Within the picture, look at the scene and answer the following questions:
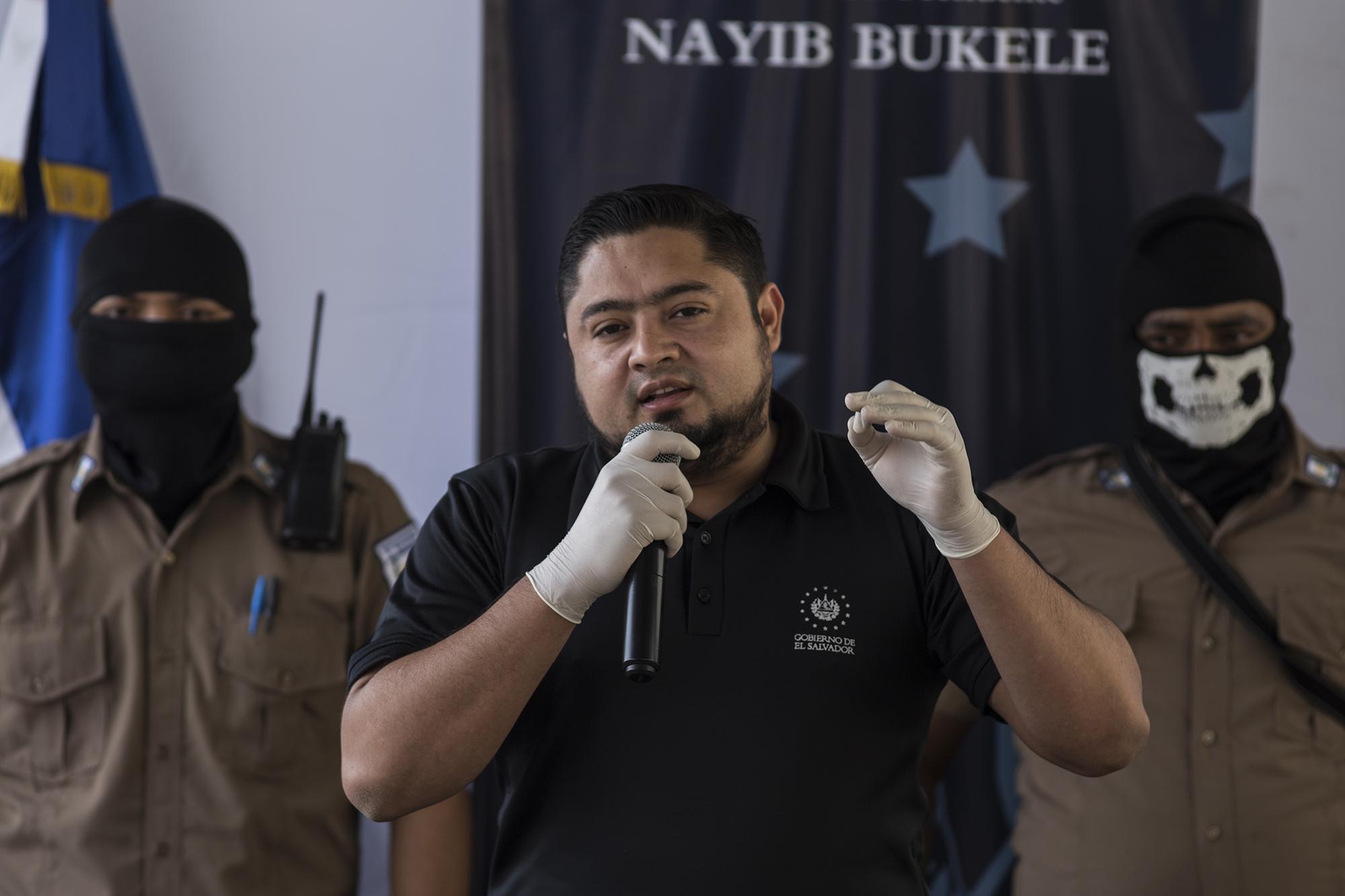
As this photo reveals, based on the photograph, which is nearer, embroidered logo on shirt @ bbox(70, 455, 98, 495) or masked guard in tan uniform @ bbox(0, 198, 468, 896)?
masked guard in tan uniform @ bbox(0, 198, 468, 896)

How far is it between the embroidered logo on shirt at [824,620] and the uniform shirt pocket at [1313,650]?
49.7 inches

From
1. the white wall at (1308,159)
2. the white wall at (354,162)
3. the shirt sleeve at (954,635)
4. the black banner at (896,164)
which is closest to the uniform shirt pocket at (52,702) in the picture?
the white wall at (354,162)

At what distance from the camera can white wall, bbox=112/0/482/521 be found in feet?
9.70

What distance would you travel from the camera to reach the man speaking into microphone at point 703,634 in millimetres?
1436

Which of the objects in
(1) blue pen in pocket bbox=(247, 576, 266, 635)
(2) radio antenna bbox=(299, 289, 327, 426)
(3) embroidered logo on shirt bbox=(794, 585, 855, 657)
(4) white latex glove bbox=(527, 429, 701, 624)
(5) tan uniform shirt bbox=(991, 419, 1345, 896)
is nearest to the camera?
(4) white latex glove bbox=(527, 429, 701, 624)

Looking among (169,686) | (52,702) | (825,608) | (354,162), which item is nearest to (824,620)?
(825,608)

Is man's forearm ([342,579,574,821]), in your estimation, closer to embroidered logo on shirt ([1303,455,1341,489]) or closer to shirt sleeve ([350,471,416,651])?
shirt sleeve ([350,471,416,651])

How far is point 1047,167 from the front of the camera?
288 centimetres

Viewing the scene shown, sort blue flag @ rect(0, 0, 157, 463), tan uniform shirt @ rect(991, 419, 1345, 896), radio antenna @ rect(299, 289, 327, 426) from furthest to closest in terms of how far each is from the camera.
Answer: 1. blue flag @ rect(0, 0, 157, 463)
2. radio antenna @ rect(299, 289, 327, 426)
3. tan uniform shirt @ rect(991, 419, 1345, 896)

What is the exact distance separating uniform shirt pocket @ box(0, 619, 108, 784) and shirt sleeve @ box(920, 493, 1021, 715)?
163cm

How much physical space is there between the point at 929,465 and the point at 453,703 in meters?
0.61

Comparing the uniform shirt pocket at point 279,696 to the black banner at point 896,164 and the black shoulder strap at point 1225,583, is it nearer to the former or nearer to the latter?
the black banner at point 896,164

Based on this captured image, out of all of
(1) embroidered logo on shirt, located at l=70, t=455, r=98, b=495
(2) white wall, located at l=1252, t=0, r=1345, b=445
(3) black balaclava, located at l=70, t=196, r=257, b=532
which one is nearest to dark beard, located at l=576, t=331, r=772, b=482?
(3) black balaclava, located at l=70, t=196, r=257, b=532

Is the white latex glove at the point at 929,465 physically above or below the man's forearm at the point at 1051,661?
above
